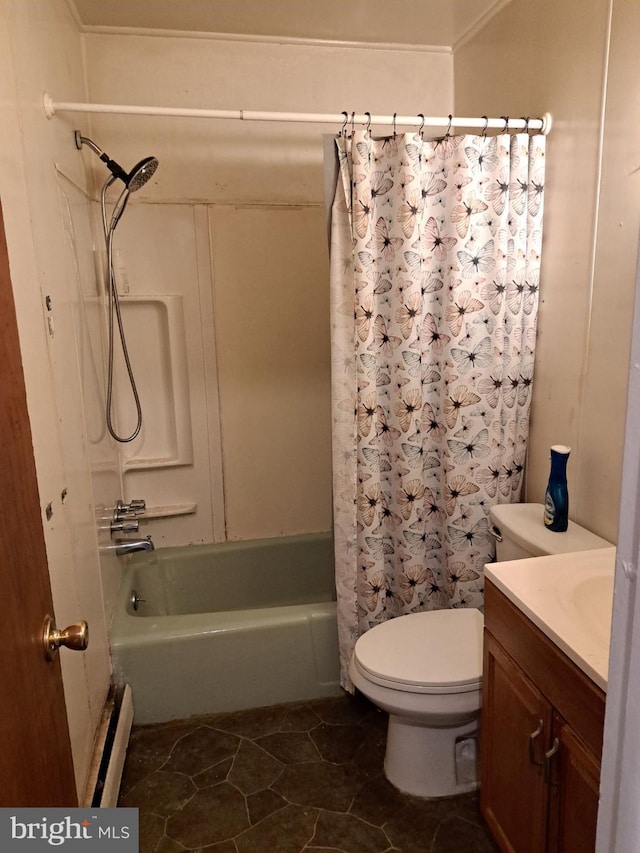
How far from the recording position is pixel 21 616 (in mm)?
813

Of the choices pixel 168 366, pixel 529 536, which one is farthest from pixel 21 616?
pixel 168 366

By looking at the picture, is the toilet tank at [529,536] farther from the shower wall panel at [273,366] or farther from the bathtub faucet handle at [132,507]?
the bathtub faucet handle at [132,507]

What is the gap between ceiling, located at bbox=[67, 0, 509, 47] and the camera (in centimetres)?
210

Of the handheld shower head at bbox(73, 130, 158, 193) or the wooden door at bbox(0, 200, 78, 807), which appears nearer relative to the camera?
the wooden door at bbox(0, 200, 78, 807)

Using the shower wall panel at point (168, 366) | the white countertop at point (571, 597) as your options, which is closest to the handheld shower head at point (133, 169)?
the shower wall panel at point (168, 366)

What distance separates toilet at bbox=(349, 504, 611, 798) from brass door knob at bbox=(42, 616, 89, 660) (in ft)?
3.10

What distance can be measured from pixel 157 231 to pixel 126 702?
1826mm

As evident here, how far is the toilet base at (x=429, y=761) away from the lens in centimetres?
174

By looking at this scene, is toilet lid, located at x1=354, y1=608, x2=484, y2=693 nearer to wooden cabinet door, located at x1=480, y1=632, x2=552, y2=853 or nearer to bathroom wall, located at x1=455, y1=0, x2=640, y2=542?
wooden cabinet door, located at x1=480, y1=632, x2=552, y2=853

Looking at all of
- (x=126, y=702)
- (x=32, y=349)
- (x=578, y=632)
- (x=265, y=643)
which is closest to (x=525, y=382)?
(x=578, y=632)

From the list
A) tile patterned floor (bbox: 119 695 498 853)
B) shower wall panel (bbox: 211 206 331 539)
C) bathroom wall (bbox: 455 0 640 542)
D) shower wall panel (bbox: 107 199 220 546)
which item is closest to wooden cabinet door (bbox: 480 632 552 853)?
tile patterned floor (bbox: 119 695 498 853)

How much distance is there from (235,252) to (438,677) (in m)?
1.86

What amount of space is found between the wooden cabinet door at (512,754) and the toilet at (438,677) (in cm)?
14

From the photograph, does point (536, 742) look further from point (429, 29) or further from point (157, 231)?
point (429, 29)
